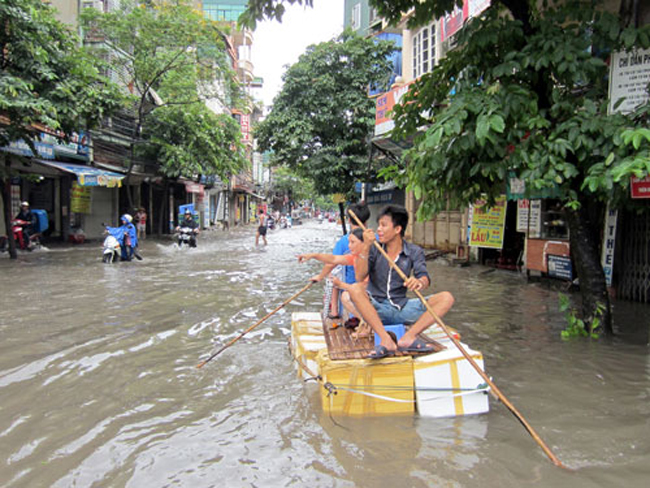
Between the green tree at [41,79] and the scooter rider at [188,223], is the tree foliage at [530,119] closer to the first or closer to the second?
the green tree at [41,79]

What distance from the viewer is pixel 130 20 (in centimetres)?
1911

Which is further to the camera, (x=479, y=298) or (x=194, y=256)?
(x=194, y=256)

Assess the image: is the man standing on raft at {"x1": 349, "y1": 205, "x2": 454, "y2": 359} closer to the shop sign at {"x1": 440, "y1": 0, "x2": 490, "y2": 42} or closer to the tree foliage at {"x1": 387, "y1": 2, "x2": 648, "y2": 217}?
the tree foliage at {"x1": 387, "y1": 2, "x2": 648, "y2": 217}

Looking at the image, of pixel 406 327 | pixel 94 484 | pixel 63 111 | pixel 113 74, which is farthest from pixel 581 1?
pixel 113 74

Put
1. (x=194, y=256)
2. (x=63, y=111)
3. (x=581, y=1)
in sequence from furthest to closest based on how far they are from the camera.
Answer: (x=194, y=256) → (x=63, y=111) → (x=581, y=1)

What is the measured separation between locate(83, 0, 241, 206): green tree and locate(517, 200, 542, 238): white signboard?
541 inches

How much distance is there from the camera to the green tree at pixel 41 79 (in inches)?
407

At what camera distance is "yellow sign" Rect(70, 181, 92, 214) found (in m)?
19.6

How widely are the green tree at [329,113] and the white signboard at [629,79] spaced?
13425mm

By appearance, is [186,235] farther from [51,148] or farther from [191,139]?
[51,148]

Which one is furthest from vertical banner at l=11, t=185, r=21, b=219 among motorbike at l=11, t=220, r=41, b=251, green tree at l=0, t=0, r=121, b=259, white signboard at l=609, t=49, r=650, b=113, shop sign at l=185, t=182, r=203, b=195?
white signboard at l=609, t=49, r=650, b=113

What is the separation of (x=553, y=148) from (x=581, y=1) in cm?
201

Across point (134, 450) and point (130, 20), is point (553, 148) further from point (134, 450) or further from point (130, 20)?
point (130, 20)

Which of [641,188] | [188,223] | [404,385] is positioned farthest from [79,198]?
[641,188]
